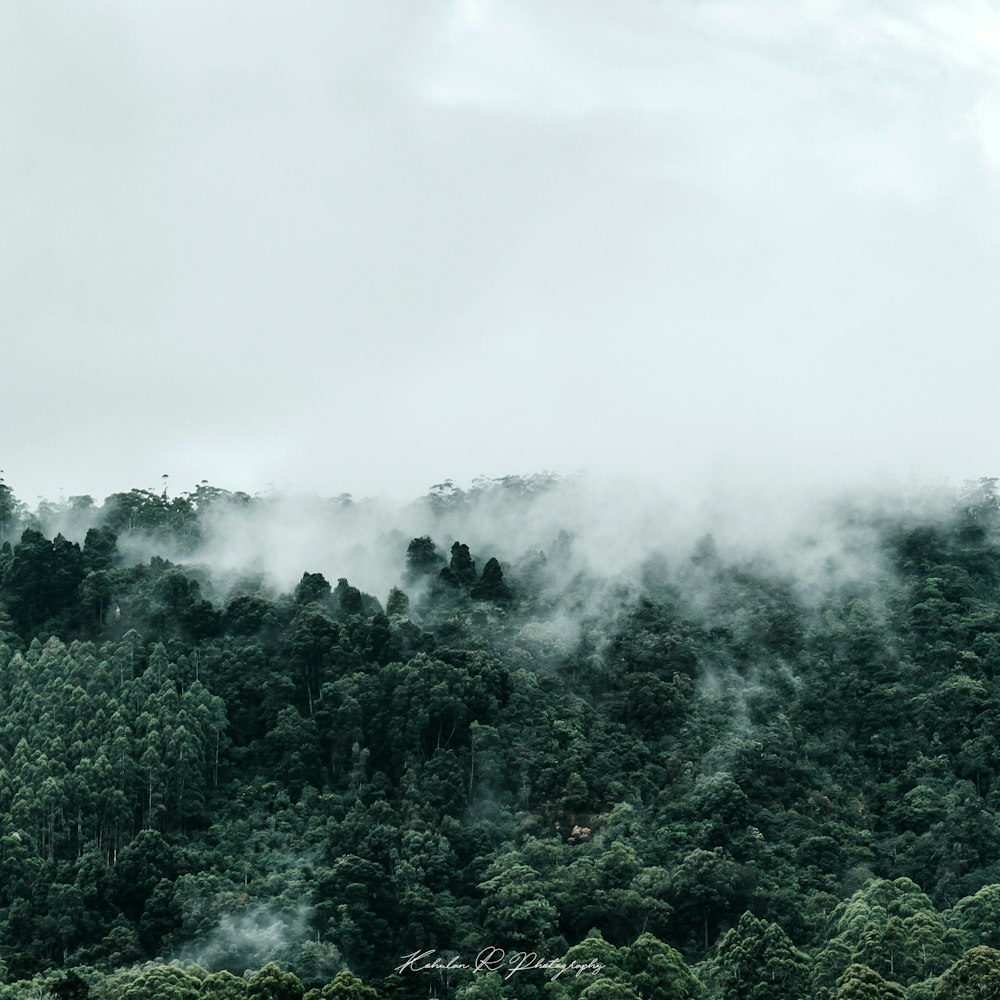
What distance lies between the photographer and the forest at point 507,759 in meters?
60.2

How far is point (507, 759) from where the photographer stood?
74688 millimetres

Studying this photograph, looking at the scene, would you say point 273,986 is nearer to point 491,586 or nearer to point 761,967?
point 761,967

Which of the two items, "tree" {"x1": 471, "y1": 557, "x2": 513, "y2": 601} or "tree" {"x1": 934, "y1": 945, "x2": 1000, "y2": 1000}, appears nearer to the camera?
"tree" {"x1": 934, "y1": 945, "x2": 1000, "y2": 1000}

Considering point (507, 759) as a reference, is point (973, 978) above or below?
below

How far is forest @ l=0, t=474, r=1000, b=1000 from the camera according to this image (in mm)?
60156

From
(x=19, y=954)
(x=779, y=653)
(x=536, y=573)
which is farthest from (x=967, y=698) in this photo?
(x=19, y=954)

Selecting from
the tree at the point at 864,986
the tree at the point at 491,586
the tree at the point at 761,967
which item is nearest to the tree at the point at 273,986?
the tree at the point at 761,967

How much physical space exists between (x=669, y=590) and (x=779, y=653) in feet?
27.3

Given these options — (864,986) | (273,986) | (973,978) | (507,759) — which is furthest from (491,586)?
(973,978)

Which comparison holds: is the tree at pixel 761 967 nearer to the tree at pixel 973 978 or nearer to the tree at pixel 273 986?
the tree at pixel 973 978

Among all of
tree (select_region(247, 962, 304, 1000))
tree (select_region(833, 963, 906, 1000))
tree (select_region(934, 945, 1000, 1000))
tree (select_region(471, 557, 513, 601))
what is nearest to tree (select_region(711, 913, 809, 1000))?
tree (select_region(833, 963, 906, 1000))

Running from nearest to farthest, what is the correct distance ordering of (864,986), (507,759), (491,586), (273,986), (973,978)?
(973,978), (864,986), (273,986), (507,759), (491,586)

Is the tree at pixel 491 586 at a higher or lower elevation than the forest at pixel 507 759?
higher

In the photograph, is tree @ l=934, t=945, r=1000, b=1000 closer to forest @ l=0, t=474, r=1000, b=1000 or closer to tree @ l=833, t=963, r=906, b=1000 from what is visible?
forest @ l=0, t=474, r=1000, b=1000
